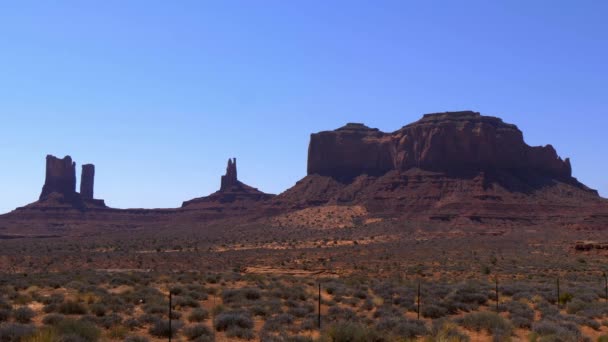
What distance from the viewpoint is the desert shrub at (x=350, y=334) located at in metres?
15.5

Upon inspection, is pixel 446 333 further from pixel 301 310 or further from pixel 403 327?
pixel 301 310

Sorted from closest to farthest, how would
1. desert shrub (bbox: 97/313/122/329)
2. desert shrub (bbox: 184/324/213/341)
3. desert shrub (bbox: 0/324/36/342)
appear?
desert shrub (bbox: 0/324/36/342) < desert shrub (bbox: 184/324/213/341) < desert shrub (bbox: 97/313/122/329)

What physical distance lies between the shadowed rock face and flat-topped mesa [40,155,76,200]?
7605 mm

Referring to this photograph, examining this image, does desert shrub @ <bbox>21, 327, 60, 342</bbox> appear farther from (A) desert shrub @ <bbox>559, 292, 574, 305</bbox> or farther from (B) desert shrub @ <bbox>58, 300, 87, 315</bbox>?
(A) desert shrub @ <bbox>559, 292, 574, 305</bbox>

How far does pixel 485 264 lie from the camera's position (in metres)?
44.6

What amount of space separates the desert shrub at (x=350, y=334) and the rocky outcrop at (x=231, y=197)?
391ft

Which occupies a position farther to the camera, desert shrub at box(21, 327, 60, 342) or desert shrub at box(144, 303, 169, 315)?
desert shrub at box(144, 303, 169, 315)

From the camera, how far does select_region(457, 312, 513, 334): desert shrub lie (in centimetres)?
1830

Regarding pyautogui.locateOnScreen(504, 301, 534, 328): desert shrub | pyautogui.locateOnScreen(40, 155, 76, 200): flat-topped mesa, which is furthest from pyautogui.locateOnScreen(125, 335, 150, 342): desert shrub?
pyautogui.locateOnScreen(40, 155, 76, 200): flat-topped mesa

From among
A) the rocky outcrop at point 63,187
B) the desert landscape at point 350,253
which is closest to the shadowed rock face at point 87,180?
the desert landscape at point 350,253

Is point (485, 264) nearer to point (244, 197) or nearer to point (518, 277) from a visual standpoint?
point (518, 277)

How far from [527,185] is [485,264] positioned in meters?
64.9

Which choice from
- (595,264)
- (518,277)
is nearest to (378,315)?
(518,277)

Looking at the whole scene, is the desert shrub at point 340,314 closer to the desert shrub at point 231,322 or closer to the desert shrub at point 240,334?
the desert shrub at point 231,322
